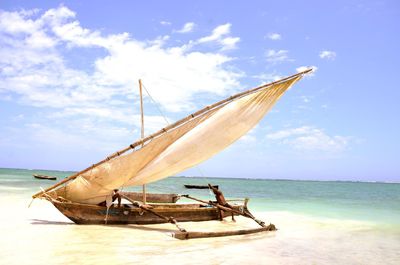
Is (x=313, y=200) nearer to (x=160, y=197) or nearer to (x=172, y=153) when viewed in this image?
(x=160, y=197)

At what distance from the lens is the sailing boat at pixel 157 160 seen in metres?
11.3

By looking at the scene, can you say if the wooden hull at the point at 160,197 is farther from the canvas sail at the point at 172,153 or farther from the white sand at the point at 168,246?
the canvas sail at the point at 172,153

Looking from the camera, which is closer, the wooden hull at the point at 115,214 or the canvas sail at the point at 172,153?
the canvas sail at the point at 172,153

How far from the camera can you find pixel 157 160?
37.2ft

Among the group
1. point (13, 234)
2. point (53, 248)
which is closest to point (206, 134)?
point (53, 248)

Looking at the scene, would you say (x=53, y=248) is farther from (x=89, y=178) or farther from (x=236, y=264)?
(x=236, y=264)

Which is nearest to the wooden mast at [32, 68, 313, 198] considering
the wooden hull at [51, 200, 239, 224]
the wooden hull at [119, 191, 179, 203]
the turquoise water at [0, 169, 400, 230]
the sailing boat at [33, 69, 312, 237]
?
the sailing boat at [33, 69, 312, 237]

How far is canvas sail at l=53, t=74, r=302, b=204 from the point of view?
441 inches

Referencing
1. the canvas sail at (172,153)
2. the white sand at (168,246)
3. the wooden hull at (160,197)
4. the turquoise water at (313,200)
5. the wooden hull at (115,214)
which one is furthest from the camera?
the turquoise water at (313,200)

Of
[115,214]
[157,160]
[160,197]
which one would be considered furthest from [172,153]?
[160,197]

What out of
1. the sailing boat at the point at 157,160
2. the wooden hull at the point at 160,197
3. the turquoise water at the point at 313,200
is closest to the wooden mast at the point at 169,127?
the sailing boat at the point at 157,160

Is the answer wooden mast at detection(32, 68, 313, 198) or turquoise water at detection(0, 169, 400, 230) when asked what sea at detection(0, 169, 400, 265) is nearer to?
wooden mast at detection(32, 68, 313, 198)

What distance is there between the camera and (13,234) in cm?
1027

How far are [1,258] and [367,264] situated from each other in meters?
8.26
